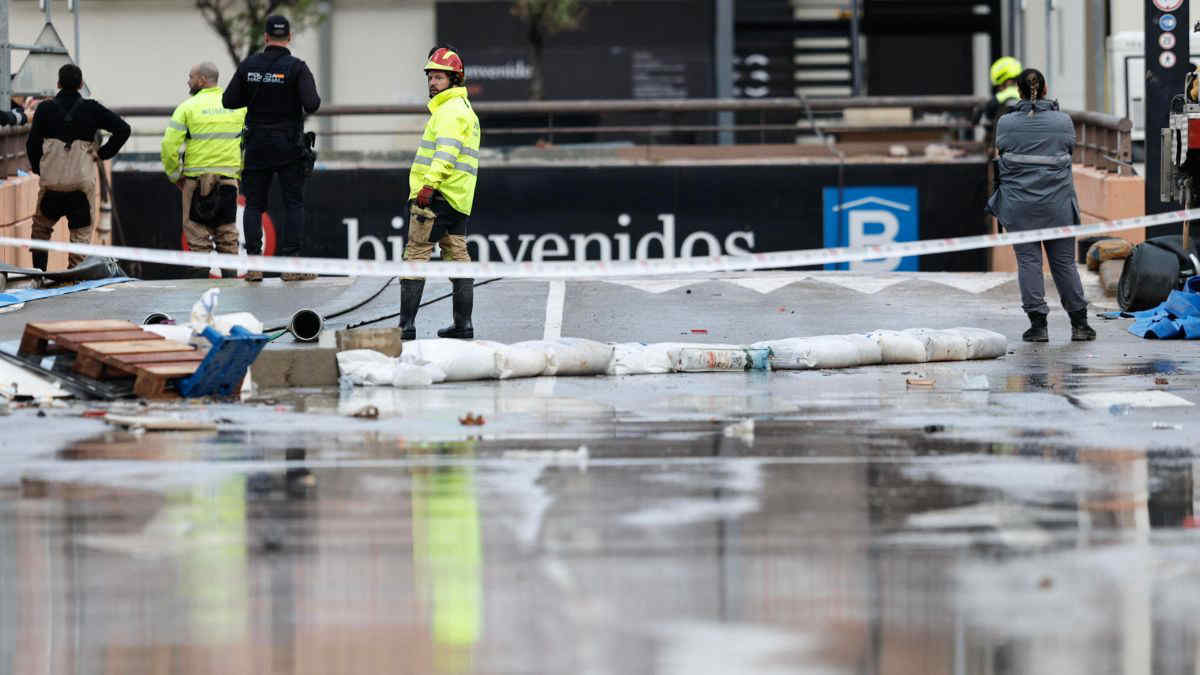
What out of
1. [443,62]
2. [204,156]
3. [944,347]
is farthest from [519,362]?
[204,156]

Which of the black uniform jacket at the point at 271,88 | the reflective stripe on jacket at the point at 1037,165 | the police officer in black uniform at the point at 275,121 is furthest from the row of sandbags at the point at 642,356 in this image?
the black uniform jacket at the point at 271,88

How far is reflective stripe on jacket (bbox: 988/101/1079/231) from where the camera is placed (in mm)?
14523

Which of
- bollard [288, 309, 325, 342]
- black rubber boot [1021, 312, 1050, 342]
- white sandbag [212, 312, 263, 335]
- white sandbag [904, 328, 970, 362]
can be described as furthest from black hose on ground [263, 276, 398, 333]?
black rubber boot [1021, 312, 1050, 342]

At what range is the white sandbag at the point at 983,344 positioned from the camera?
532 inches

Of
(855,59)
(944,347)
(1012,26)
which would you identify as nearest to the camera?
(944,347)

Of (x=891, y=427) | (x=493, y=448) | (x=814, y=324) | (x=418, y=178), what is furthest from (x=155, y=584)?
(x=814, y=324)

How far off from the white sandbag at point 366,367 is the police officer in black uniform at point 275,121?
12.4ft

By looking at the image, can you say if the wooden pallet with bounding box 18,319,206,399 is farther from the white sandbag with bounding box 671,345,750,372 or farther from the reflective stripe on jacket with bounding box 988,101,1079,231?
the reflective stripe on jacket with bounding box 988,101,1079,231

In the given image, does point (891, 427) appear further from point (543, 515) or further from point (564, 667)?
point (564, 667)

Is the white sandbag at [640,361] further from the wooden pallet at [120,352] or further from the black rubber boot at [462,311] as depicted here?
the wooden pallet at [120,352]

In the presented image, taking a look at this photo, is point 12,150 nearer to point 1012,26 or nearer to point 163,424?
point 163,424

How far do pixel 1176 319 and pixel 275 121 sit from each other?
6.73 metres

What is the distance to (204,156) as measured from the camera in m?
17.4

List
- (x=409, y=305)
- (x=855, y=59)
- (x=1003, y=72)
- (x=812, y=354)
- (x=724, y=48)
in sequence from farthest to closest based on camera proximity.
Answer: (x=724, y=48), (x=855, y=59), (x=1003, y=72), (x=409, y=305), (x=812, y=354)
